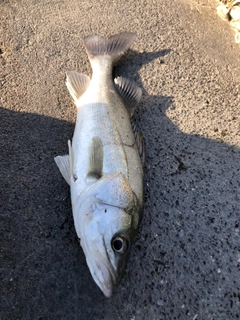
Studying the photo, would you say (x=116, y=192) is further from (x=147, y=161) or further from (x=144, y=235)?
(x=147, y=161)

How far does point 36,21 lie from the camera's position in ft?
11.5

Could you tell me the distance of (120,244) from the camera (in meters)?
2.03

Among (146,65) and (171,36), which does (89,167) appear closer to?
(146,65)

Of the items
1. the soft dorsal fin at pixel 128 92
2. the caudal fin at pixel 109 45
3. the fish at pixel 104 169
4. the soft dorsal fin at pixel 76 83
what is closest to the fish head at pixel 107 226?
the fish at pixel 104 169

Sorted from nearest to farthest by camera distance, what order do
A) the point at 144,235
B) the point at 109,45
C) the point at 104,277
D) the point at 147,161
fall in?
the point at 104,277
the point at 144,235
the point at 147,161
the point at 109,45

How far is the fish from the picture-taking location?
6.63 feet

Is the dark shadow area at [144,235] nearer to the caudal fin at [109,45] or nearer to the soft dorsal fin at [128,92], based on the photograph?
the soft dorsal fin at [128,92]

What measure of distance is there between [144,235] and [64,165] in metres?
0.85

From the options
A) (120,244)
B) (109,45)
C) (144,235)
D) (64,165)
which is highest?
(109,45)

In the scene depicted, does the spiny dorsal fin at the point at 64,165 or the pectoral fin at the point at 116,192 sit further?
the spiny dorsal fin at the point at 64,165

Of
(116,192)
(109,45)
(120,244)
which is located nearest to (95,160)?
(116,192)

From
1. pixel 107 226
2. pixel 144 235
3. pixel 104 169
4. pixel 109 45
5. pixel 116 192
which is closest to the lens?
pixel 107 226

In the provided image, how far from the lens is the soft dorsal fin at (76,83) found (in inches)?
116

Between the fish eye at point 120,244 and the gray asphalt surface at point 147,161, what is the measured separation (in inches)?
17.3
